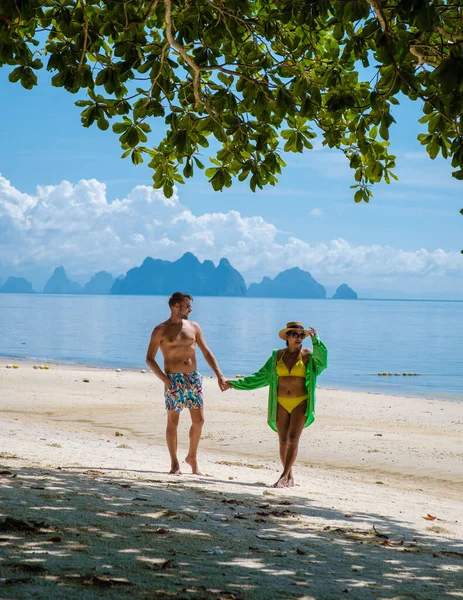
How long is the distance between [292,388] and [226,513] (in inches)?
95.6

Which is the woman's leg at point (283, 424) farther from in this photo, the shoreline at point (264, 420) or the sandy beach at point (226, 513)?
the shoreline at point (264, 420)

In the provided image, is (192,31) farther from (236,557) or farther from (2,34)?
(236,557)

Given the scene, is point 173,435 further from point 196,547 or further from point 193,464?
point 196,547

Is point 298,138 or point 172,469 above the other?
point 298,138

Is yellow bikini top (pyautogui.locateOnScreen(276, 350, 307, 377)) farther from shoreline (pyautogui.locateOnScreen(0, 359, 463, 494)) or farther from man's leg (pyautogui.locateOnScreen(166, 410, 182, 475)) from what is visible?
shoreline (pyautogui.locateOnScreen(0, 359, 463, 494))

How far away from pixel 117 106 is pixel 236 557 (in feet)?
14.8

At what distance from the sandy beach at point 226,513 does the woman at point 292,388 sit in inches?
21.1

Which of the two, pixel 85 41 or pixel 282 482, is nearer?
pixel 85 41

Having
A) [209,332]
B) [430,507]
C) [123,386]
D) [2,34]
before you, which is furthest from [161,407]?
[209,332]

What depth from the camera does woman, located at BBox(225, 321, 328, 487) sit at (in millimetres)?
9352

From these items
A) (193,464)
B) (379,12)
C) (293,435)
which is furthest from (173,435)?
(379,12)

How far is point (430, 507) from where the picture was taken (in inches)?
364

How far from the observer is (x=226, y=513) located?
7.26 m

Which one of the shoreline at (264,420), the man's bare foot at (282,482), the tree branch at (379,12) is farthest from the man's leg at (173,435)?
the tree branch at (379,12)
